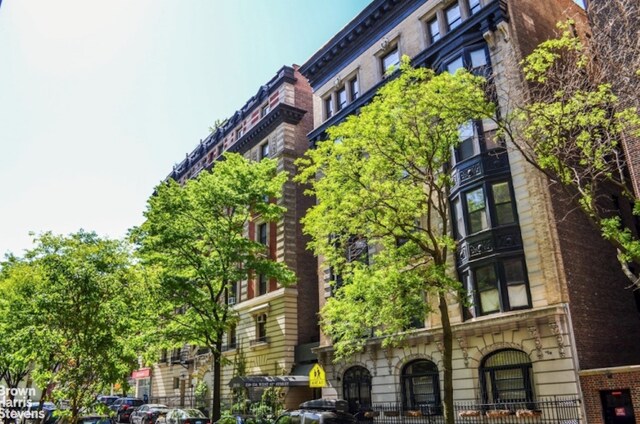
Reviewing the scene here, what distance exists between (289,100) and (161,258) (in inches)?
692

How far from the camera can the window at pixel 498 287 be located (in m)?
19.9

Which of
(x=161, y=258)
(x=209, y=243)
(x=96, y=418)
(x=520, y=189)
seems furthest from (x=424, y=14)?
(x=96, y=418)

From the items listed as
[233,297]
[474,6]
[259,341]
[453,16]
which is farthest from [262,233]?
[474,6]

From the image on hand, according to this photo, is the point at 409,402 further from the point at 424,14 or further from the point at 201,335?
the point at 424,14

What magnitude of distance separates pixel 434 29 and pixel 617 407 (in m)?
19.4

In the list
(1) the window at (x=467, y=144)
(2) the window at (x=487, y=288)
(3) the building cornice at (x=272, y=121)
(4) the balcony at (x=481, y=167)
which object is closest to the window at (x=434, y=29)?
(1) the window at (x=467, y=144)

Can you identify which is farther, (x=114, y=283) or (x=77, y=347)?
(x=114, y=283)

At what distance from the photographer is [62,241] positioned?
18375 millimetres

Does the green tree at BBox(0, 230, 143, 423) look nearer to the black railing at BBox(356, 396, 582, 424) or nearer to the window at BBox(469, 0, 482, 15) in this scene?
the black railing at BBox(356, 396, 582, 424)

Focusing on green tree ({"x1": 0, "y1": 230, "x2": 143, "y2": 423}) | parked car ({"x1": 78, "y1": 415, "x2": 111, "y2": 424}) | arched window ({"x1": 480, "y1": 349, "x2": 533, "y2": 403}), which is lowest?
parked car ({"x1": 78, "y1": 415, "x2": 111, "y2": 424})

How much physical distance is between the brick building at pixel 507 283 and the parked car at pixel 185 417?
7157mm

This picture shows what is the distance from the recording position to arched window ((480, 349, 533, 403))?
19078 millimetres

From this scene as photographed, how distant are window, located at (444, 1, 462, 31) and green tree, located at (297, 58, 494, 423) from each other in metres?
9.65

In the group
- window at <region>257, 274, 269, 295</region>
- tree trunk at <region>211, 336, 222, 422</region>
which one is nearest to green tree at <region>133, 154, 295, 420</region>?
tree trunk at <region>211, 336, 222, 422</region>
